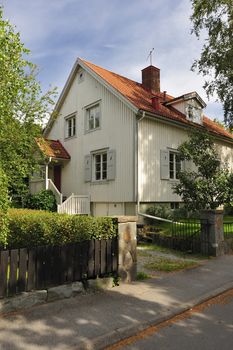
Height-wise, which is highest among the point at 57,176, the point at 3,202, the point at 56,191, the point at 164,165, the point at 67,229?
the point at 164,165

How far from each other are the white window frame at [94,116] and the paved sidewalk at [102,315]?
12.7m

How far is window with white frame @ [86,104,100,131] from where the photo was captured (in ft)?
61.1

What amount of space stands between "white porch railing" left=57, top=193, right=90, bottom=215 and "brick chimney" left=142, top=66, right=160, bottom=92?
9.30 m

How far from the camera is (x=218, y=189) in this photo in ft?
36.8

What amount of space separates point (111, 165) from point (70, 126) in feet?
19.8

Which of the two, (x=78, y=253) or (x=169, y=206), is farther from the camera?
(x=169, y=206)

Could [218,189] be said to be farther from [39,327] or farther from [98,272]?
[39,327]

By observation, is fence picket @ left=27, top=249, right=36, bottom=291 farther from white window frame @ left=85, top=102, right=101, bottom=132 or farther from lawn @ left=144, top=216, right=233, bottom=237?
white window frame @ left=85, top=102, right=101, bottom=132

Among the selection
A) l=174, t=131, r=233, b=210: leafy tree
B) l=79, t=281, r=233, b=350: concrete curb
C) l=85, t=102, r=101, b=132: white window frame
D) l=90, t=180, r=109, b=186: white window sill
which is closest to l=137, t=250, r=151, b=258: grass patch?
l=174, t=131, r=233, b=210: leafy tree

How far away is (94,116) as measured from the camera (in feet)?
62.1

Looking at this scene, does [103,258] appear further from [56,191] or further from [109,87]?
[109,87]

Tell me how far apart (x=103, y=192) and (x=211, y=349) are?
13.5m

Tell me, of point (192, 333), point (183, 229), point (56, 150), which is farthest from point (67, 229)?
point (56, 150)

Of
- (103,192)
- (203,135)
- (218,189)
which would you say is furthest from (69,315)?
(103,192)
